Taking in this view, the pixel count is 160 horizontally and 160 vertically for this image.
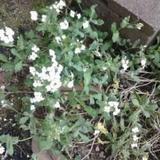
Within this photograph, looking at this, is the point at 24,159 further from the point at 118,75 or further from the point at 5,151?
the point at 118,75

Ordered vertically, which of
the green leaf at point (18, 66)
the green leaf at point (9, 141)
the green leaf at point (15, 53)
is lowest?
the green leaf at point (9, 141)

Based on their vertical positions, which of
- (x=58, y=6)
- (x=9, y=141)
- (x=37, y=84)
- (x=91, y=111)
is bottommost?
(x=9, y=141)

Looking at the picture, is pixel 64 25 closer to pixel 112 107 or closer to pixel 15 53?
pixel 15 53

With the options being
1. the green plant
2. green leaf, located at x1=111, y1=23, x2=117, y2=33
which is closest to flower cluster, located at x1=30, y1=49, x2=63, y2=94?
the green plant

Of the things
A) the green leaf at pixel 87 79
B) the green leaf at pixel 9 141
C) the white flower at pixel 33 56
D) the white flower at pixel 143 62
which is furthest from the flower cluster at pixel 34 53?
the white flower at pixel 143 62

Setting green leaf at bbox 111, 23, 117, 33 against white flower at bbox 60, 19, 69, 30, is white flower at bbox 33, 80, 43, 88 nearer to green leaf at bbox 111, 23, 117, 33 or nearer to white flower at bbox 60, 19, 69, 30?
white flower at bbox 60, 19, 69, 30

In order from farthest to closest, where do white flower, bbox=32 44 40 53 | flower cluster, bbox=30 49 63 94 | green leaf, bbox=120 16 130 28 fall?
1. green leaf, bbox=120 16 130 28
2. white flower, bbox=32 44 40 53
3. flower cluster, bbox=30 49 63 94

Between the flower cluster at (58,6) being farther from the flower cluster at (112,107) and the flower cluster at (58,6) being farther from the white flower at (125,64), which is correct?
the flower cluster at (112,107)

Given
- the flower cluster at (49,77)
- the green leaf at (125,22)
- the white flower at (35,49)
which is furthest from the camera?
the green leaf at (125,22)

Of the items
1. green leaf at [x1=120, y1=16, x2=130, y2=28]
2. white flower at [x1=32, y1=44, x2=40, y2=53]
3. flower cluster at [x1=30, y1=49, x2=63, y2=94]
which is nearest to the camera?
flower cluster at [x1=30, y1=49, x2=63, y2=94]

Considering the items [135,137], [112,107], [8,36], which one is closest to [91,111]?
[112,107]

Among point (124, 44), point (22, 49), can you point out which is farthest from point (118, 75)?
point (22, 49)
